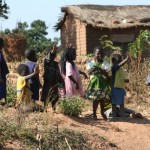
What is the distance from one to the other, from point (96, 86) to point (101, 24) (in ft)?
38.7

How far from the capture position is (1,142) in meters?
6.38

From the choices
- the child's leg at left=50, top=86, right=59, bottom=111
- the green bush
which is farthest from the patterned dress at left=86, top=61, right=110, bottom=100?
the child's leg at left=50, top=86, right=59, bottom=111

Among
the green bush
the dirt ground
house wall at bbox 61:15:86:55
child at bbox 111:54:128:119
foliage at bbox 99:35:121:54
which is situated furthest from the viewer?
house wall at bbox 61:15:86:55

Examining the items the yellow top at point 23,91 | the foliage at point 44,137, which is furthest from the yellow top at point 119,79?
the foliage at point 44,137

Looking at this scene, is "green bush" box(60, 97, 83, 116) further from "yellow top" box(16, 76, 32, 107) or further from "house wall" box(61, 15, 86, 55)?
"house wall" box(61, 15, 86, 55)

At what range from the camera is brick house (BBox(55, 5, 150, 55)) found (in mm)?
20375

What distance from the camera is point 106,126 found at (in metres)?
8.22

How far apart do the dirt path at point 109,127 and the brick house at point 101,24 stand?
39.0ft

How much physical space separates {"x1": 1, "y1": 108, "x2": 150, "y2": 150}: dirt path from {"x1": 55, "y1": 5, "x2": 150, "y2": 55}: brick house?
1187 centimetres

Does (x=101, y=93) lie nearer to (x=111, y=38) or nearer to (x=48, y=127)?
(x=48, y=127)

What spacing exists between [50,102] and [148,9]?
15502 millimetres

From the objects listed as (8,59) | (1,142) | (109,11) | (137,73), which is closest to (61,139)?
(1,142)

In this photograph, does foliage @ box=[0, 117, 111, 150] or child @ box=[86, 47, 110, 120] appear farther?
child @ box=[86, 47, 110, 120]

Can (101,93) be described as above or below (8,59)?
above
